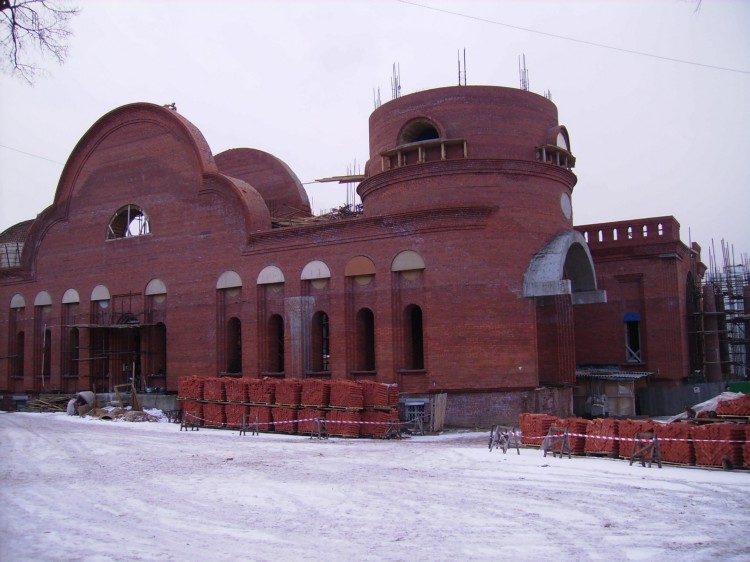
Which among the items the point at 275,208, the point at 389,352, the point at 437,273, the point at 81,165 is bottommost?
the point at 389,352

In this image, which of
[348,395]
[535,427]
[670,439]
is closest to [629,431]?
[670,439]

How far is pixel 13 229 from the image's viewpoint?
45812 millimetres

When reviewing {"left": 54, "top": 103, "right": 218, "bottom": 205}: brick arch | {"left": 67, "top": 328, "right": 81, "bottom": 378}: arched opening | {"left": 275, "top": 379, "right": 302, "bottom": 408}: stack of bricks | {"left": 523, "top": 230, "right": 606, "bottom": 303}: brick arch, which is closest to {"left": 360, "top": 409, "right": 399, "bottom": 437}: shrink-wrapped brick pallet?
{"left": 275, "top": 379, "right": 302, "bottom": 408}: stack of bricks

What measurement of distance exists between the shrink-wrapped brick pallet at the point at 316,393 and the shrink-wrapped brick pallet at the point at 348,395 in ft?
1.40

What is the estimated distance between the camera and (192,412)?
25688 mm

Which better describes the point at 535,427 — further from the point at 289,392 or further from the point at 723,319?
the point at 723,319

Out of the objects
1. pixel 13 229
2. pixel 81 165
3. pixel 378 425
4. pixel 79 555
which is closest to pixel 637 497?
pixel 79 555

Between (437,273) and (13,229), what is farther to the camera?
(13,229)

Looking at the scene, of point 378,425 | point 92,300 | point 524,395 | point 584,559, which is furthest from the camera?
point 92,300

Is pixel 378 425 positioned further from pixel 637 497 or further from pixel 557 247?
pixel 637 497

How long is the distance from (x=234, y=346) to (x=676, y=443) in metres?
19.1

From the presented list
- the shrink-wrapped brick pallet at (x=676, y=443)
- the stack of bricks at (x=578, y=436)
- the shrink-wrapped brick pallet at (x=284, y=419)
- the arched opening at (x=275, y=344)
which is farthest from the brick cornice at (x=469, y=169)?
the shrink-wrapped brick pallet at (x=676, y=443)

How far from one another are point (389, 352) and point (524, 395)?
4603mm

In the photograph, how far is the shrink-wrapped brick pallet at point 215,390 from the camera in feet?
80.7
